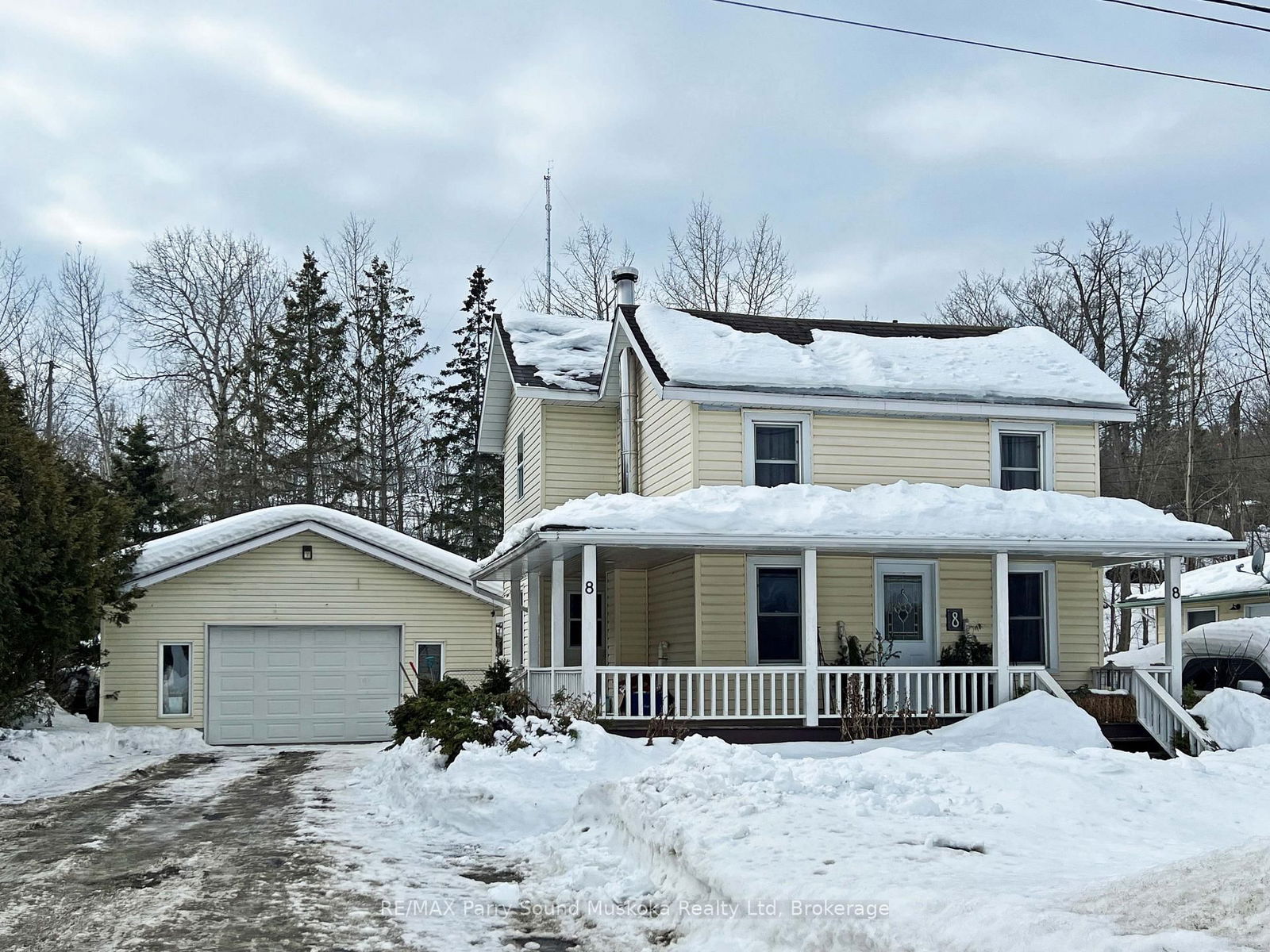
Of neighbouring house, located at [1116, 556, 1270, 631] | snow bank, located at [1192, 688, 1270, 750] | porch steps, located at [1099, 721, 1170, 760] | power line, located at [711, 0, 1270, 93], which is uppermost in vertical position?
power line, located at [711, 0, 1270, 93]

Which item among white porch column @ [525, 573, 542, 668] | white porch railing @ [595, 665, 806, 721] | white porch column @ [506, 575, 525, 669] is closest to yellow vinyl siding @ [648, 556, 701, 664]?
white porch railing @ [595, 665, 806, 721]

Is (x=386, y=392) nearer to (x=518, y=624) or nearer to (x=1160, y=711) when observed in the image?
(x=518, y=624)

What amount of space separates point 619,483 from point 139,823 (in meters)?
10.7

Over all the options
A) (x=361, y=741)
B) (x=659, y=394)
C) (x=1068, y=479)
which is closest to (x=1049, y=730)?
(x=1068, y=479)

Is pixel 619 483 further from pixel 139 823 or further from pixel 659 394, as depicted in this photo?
pixel 139 823

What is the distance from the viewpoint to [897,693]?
632 inches

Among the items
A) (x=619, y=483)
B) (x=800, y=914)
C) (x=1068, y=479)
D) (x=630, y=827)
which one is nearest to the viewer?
(x=800, y=914)

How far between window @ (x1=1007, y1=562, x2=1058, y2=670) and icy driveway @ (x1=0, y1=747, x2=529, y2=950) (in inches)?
404

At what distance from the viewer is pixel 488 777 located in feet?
39.3

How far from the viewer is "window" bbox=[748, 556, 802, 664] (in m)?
17.7

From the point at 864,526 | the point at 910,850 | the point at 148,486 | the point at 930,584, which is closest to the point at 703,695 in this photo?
the point at 864,526

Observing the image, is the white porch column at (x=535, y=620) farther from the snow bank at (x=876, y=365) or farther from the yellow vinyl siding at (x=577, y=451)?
the snow bank at (x=876, y=365)

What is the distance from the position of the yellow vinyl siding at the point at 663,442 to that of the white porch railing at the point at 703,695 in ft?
9.83

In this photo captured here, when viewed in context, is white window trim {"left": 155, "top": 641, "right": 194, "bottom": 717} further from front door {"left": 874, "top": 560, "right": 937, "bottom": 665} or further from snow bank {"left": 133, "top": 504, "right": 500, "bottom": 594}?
front door {"left": 874, "top": 560, "right": 937, "bottom": 665}
